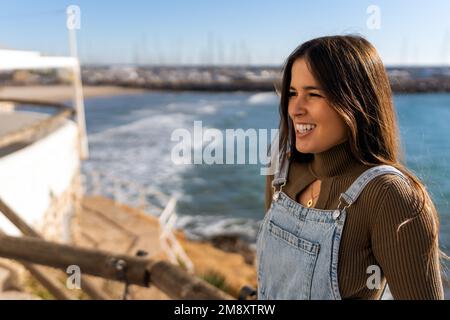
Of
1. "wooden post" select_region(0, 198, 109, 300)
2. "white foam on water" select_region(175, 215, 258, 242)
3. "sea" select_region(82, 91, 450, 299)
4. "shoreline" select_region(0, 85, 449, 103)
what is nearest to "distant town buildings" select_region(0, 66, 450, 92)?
"shoreline" select_region(0, 85, 449, 103)

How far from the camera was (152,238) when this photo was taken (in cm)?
1095

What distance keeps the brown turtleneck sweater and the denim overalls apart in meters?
0.02

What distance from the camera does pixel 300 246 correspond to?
1.11 m

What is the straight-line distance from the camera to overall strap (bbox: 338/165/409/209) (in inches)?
37.8

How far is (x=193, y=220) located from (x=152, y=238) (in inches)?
301

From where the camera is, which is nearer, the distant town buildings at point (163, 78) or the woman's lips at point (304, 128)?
the woman's lips at point (304, 128)

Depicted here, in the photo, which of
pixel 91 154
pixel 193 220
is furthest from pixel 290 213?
pixel 91 154

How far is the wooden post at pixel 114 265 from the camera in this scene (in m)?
1.60

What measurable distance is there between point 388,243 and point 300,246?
0.25m

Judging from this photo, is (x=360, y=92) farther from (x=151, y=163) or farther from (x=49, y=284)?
(x=151, y=163)

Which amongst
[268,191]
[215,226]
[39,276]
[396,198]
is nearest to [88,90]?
[215,226]

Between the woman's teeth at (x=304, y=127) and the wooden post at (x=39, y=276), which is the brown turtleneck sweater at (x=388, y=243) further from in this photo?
the wooden post at (x=39, y=276)

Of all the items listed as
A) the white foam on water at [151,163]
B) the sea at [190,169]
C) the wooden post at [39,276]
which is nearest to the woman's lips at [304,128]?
the sea at [190,169]

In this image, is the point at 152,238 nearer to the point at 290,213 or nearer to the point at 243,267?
the point at 243,267
